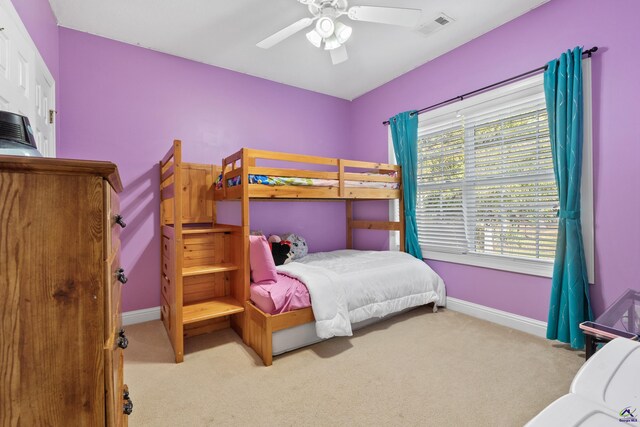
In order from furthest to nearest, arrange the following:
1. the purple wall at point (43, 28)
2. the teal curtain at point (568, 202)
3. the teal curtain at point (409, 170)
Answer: the teal curtain at point (409, 170), the teal curtain at point (568, 202), the purple wall at point (43, 28)

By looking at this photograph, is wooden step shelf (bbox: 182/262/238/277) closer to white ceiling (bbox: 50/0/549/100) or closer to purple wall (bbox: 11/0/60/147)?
purple wall (bbox: 11/0/60/147)

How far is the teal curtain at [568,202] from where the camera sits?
2123mm

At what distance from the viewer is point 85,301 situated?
2.38ft

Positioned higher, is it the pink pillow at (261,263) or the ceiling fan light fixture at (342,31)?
the ceiling fan light fixture at (342,31)

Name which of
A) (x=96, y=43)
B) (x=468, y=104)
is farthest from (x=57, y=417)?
(x=468, y=104)

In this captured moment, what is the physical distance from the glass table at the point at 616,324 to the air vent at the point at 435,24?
234cm

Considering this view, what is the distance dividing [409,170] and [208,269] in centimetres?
233

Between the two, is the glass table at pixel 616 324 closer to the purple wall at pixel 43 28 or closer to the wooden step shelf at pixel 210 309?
the wooden step shelf at pixel 210 309

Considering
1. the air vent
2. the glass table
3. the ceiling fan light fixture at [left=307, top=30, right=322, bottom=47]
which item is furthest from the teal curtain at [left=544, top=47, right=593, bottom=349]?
the ceiling fan light fixture at [left=307, top=30, right=322, bottom=47]

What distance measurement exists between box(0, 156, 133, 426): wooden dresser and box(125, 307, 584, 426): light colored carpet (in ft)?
3.42

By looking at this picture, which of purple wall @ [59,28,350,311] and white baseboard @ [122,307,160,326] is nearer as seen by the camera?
purple wall @ [59,28,350,311]

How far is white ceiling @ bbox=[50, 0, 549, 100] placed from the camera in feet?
7.64

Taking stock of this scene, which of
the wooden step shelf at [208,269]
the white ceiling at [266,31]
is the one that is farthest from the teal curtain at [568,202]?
the wooden step shelf at [208,269]

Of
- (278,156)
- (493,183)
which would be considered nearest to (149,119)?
(278,156)
